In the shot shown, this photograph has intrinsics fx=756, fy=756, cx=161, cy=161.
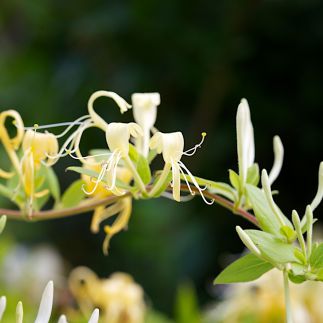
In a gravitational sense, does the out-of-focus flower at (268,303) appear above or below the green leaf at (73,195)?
below

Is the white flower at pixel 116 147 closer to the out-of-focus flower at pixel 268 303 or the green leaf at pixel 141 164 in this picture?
the green leaf at pixel 141 164

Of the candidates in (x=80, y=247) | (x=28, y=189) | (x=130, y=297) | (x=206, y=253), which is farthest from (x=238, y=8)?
(x=28, y=189)

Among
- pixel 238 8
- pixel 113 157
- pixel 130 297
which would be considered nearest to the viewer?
pixel 113 157

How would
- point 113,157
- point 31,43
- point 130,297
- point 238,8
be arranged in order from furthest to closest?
point 31,43
point 238,8
point 130,297
point 113,157

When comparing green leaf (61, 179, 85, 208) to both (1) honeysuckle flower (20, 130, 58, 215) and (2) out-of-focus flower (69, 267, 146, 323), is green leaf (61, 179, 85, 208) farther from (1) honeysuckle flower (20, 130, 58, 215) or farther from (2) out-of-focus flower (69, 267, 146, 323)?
(2) out-of-focus flower (69, 267, 146, 323)

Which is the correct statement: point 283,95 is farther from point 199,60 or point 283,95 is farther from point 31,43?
point 31,43

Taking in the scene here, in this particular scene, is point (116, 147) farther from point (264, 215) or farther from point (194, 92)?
point (194, 92)

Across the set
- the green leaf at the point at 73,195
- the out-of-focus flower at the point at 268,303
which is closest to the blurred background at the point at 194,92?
the out-of-focus flower at the point at 268,303
